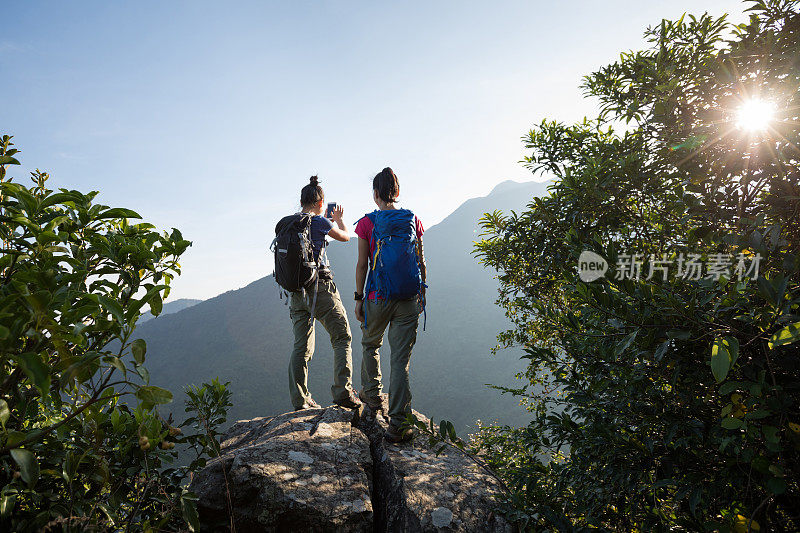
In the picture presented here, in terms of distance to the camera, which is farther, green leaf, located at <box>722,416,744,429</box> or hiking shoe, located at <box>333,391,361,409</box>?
hiking shoe, located at <box>333,391,361,409</box>

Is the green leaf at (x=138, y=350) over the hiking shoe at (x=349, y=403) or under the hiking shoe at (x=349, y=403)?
over

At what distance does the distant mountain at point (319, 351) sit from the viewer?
70.2m

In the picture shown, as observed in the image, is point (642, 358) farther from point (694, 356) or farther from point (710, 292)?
point (710, 292)

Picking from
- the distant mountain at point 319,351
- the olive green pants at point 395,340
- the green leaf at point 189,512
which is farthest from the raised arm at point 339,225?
the distant mountain at point 319,351

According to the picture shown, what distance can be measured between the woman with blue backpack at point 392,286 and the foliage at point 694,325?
4.19 ft

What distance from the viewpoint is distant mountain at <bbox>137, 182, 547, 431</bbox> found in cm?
7025

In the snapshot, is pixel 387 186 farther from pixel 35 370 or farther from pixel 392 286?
pixel 35 370

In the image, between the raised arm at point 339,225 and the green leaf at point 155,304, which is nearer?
the green leaf at point 155,304

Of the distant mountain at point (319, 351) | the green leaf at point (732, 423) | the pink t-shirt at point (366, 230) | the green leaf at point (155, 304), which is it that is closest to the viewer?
the green leaf at point (155, 304)

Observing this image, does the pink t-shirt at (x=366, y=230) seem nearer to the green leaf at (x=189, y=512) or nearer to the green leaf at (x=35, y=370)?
the green leaf at (x=189, y=512)

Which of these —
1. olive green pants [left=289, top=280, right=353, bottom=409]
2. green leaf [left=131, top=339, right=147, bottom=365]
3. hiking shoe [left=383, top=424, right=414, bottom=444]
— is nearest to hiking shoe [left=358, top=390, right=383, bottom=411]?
olive green pants [left=289, top=280, right=353, bottom=409]

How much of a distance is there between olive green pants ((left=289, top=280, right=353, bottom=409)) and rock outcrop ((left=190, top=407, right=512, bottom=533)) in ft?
3.04

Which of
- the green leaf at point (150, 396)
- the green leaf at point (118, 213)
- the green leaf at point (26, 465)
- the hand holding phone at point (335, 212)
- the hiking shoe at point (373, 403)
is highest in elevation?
the hand holding phone at point (335, 212)

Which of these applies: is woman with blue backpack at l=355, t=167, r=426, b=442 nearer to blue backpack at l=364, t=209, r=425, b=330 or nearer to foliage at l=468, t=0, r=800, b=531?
blue backpack at l=364, t=209, r=425, b=330
